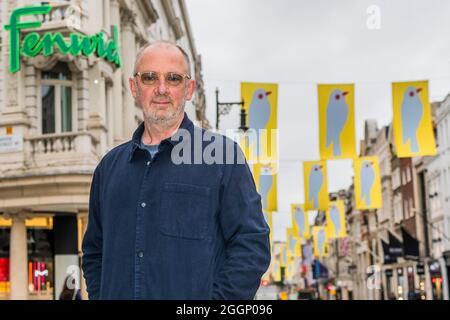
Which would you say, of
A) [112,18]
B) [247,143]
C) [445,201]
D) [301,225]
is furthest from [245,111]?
[445,201]

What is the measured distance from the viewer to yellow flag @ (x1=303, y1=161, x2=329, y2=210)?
28422 mm

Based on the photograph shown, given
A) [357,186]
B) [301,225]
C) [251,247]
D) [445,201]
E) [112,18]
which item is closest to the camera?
[251,247]

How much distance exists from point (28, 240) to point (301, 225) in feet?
83.7

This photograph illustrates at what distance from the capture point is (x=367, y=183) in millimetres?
32406

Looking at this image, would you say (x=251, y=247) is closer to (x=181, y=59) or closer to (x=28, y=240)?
(x=181, y=59)

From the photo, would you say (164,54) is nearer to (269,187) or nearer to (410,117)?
(410,117)

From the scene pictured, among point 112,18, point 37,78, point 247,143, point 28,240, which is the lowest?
point 28,240

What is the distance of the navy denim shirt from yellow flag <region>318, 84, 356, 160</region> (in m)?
15.3

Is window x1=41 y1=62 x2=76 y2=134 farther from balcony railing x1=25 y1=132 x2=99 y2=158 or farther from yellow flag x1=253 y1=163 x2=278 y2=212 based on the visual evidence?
yellow flag x1=253 y1=163 x2=278 y2=212

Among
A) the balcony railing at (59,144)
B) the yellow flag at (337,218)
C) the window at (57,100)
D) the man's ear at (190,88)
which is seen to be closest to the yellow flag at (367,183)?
the window at (57,100)

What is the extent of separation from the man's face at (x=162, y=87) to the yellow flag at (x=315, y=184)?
25.9 m

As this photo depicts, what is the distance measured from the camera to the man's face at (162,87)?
250cm

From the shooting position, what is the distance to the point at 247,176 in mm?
2473

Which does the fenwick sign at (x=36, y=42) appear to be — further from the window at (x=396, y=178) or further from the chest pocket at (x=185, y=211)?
the window at (x=396, y=178)
